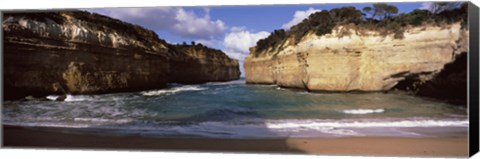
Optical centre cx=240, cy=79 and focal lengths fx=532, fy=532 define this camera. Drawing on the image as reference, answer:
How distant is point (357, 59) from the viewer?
20.5 ft

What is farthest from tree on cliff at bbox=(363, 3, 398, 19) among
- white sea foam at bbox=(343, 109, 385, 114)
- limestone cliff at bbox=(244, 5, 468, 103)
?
white sea foam at bbox=(343, 109, 385, 114)

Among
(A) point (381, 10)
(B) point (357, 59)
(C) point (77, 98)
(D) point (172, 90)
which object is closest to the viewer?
(A) point (381, 10)

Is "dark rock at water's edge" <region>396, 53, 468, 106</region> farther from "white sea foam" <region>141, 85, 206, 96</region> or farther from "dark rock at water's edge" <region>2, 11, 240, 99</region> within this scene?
"white sea foam" <region>141, 85, 206, 96</region>

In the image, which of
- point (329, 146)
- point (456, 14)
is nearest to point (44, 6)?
point (329, 146)

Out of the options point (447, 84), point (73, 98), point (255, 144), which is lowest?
point (255, 144)

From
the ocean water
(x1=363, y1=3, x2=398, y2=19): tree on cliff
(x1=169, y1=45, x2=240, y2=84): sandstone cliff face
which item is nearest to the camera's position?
(x1=363, y1=3, x2=398, y2=19): tree on cliff

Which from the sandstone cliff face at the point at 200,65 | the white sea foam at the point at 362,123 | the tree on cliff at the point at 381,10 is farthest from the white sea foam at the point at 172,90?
the tree on cliff at the point at 381,10

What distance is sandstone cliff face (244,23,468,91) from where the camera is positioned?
560 cm

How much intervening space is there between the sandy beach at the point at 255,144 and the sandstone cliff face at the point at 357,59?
2.27ft

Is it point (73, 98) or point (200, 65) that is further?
point (200, 65)

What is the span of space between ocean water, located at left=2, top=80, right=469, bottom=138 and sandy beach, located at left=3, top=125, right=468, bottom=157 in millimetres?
81

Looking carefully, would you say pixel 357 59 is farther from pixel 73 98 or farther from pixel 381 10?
pixel 73 98

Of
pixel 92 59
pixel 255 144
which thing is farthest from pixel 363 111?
pixel 92 59

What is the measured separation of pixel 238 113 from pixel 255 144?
43cm
